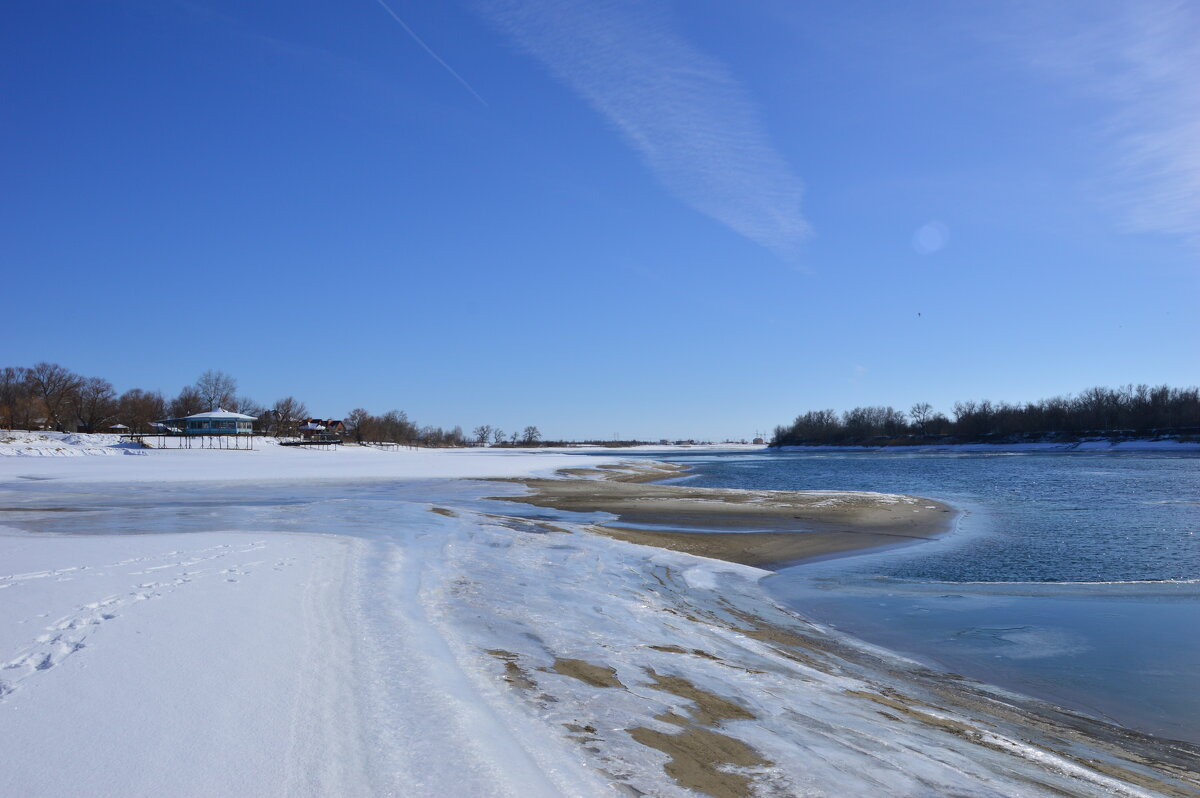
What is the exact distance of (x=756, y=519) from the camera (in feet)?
72.4

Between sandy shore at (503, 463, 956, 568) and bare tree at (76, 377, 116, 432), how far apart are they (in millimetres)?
102953

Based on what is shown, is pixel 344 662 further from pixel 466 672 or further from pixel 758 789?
pixel 758 789

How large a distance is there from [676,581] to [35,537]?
41.4ft

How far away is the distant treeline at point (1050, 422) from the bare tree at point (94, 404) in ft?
510

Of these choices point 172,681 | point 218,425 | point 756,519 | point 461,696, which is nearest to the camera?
point 172,681

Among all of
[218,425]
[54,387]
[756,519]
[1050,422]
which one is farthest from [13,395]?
[1050,422]

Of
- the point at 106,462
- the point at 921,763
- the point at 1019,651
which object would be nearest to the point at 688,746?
the point at 921,763

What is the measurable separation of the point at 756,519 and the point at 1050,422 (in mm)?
134796

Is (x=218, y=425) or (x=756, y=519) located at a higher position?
(x=218, y=425)

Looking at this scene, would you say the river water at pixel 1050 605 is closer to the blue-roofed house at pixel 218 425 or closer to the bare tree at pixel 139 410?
Answer: the blue-roofed house at pixel 218 425

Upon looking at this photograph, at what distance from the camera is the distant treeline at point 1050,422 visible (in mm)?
113062

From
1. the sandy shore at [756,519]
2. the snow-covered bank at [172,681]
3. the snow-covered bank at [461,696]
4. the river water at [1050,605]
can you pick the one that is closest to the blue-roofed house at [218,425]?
the sandy shore at [756,519]

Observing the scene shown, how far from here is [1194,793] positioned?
4.96 metres

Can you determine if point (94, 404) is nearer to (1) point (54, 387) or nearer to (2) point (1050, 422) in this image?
(1) point (54, 387)
